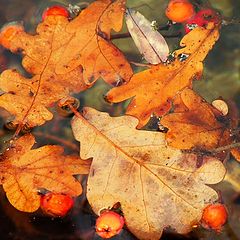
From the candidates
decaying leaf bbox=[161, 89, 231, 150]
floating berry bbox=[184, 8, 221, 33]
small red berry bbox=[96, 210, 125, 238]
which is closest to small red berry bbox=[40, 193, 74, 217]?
small red berry bbox=[96, 210, 125, 238]

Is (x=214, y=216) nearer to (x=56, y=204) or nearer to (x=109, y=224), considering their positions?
(x=109, y=224)

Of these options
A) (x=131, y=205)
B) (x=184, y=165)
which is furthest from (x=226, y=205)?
(x=131, y=205)

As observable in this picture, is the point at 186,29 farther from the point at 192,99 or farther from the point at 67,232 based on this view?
the point at 67,232

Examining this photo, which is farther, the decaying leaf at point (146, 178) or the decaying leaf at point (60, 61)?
the decaying leaf at point (60, 61)

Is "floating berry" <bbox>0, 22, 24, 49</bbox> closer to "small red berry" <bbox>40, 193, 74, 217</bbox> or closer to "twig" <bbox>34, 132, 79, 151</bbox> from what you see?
"twig" <bbox>34, 132, 79, 151</bbox>

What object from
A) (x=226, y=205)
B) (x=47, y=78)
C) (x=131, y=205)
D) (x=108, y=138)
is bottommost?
(x=226, y=205)

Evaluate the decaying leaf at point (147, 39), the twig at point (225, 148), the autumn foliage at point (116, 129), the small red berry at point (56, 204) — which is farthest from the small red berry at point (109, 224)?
the decaying leaf at point (147, 39)

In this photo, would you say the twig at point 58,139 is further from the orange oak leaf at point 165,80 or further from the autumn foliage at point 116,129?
the orange oak leaf at point 165,80
